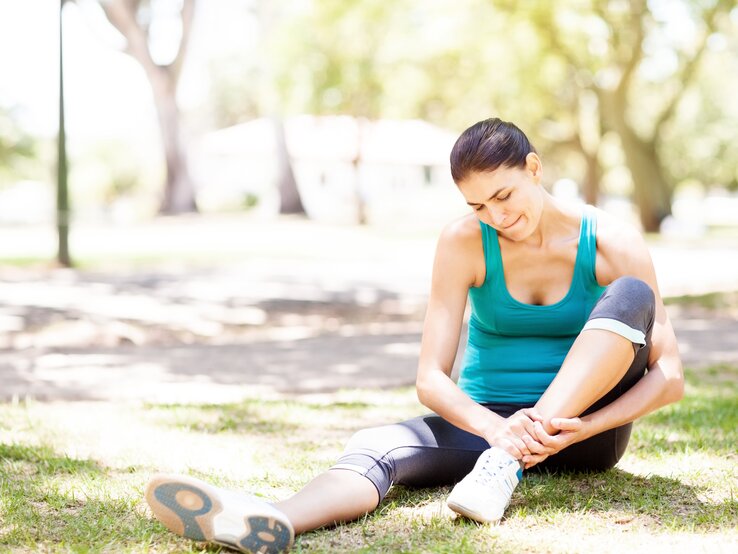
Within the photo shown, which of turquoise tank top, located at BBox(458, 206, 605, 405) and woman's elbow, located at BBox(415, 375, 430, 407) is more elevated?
turquoise tank top, located at BBox(458, 206, 605, 405)

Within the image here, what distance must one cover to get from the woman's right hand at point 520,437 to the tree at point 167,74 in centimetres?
2542

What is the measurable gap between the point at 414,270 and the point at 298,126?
147 feet

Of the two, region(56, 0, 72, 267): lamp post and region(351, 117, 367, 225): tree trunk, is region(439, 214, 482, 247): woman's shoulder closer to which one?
region(56, 0, 72, 267): lamp post

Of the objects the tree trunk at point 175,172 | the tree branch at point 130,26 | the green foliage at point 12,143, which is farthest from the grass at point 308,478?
the green foliage at point 12,143

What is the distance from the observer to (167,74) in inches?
1206

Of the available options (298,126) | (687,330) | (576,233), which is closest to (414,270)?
(687,330)

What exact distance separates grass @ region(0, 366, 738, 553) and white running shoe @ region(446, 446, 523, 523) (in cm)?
6

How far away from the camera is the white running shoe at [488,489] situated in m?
2.75

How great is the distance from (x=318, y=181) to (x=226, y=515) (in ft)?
180

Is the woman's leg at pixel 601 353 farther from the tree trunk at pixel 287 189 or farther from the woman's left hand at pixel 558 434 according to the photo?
the tree trunk at pixel 287 189

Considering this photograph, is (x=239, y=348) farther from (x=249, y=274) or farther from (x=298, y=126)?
(x=298, y=126)

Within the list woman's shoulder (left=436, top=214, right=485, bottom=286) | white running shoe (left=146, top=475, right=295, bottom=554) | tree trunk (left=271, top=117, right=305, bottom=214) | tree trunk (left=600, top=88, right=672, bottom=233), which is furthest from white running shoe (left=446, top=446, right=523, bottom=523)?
tree trunk (left=271, top=117, right=305, bottom=214)

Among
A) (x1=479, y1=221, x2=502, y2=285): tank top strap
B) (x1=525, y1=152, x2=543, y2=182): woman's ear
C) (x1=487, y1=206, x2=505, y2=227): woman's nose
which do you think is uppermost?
(x1=525, y1=152, x2=543, y2=182): woman's ear

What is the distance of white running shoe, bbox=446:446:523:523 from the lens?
2748 millimetres
